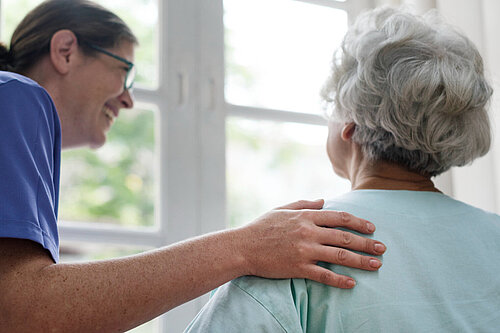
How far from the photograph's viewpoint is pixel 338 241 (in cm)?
131

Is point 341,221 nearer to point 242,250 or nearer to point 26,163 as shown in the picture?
point 242,250

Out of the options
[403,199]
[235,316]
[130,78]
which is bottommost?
[235,316]

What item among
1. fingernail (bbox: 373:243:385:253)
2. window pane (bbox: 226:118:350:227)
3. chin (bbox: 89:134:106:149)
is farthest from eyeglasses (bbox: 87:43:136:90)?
window pane (bbox: 226:118:350:227)

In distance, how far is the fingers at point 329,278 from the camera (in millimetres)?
1249

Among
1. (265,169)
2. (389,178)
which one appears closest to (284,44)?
(389,178)

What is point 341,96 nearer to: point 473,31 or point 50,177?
point 50,177

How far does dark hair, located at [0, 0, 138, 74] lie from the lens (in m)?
1.72

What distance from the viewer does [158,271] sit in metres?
1.24

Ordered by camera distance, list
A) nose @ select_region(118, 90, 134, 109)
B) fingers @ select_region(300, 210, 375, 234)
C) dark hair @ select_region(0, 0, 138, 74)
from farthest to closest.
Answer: nose @ select_region(118, 90, 134, 109), dark hair @ select_region(0, 0, 138, 74), fingers @ select_region(300, 210, 375, 234)

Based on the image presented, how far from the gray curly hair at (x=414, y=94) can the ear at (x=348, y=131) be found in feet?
0.05

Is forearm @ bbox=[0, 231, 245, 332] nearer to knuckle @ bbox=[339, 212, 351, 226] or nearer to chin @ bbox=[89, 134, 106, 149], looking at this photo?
knuckle @ bbox=[339, 212, 351, 226]

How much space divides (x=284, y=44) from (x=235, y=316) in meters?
1.71

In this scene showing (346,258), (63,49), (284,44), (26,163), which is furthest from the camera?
(284,44)

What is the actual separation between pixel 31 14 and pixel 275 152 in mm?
7853
